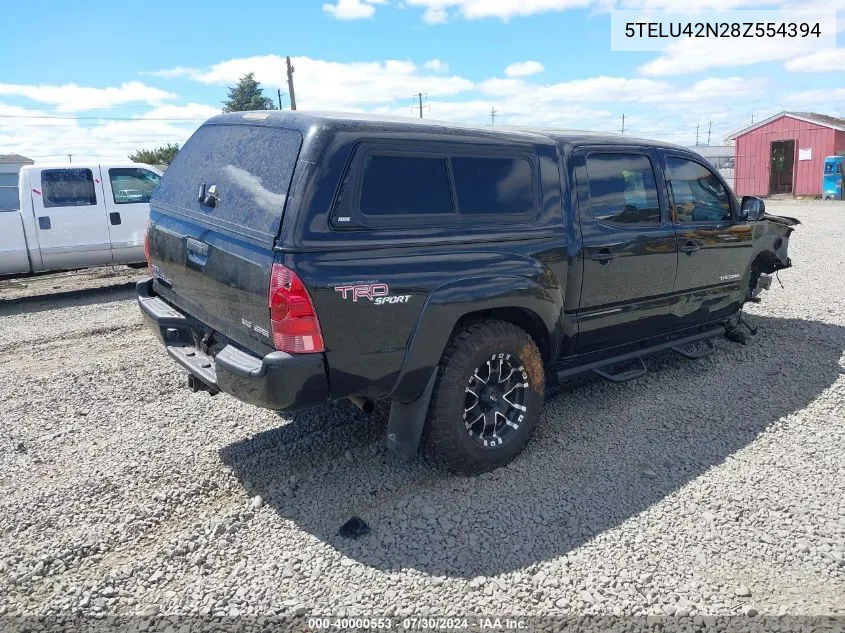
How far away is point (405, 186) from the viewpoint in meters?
3.34

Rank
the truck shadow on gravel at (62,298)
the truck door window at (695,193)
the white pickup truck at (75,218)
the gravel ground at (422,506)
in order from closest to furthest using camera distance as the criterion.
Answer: the gravel ground at (422,506)
the truck door window at (695,193)
the truck shadow on gravel at (62,298)
the white pickup truck at (75,218)

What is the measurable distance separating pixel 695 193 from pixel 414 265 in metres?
2.89

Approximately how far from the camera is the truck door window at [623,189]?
4.29 metres

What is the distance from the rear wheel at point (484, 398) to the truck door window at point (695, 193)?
1873 millimetres

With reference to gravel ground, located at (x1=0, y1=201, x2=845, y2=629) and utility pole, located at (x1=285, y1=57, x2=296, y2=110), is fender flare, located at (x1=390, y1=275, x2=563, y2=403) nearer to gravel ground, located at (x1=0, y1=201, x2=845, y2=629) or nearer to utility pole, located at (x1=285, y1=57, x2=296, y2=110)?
gravel ground, located at (x1=0, y1=201, x2=845, y2=629)

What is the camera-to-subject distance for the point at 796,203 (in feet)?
79.8

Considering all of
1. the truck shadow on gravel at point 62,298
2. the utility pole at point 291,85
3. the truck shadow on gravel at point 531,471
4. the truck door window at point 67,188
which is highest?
the utility pole at point 291,85

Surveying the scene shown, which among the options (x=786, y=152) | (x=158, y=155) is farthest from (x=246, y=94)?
(x=786, y=152)

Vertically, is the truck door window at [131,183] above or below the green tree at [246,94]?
below

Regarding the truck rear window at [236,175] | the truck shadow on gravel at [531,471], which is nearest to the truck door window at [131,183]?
the truck rear window at [236,175]

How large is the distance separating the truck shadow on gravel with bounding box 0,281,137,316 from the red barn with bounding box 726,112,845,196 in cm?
2615

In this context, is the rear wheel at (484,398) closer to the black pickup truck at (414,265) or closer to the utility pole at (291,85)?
the black pickup truck at (414,265)

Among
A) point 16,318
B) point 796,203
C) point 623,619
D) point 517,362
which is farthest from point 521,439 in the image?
point 796,203

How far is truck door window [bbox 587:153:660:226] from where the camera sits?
4289 mm
